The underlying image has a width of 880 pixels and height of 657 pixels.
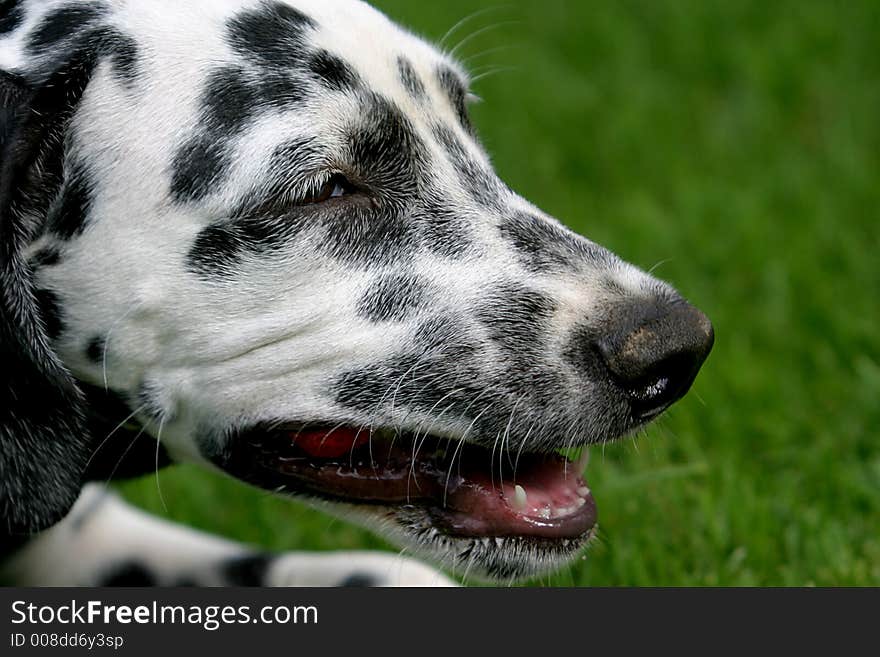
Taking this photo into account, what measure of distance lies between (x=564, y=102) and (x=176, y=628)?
5.27 m

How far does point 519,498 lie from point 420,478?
0.94 feet

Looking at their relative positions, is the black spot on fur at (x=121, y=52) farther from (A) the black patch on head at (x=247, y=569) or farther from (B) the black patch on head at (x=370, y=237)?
(A) the black patch on head at (x=247, y=569)

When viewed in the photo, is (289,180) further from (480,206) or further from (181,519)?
(181,519)

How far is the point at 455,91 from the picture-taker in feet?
13.4

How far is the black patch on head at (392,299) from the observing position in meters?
3.55

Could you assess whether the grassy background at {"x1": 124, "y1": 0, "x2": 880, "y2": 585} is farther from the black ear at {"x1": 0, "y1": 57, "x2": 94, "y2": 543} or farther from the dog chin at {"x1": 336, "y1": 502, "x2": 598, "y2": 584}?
the black ear at {"x1": 0, "y1": 57, "x2": 94, "y2": 543}

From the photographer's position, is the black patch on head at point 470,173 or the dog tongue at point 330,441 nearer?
the dog tongue at point 330,441

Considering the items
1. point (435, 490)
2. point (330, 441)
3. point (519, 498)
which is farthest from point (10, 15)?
point (519, 498)

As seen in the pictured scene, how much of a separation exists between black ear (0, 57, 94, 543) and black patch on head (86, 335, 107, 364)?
82 millimetres

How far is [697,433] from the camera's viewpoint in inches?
208

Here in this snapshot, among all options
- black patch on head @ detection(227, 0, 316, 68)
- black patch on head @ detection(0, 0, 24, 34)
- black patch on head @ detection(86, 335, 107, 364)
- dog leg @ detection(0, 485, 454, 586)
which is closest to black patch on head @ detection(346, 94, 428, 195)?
black patch on head @ detection(227, 0, 316, 68)

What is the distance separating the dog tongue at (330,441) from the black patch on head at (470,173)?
30.2 inches

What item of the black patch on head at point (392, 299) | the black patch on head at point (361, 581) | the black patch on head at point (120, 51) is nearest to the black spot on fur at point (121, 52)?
the black patch on head at point (120, 51)

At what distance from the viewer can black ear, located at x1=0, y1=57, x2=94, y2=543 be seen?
3.43 metres
